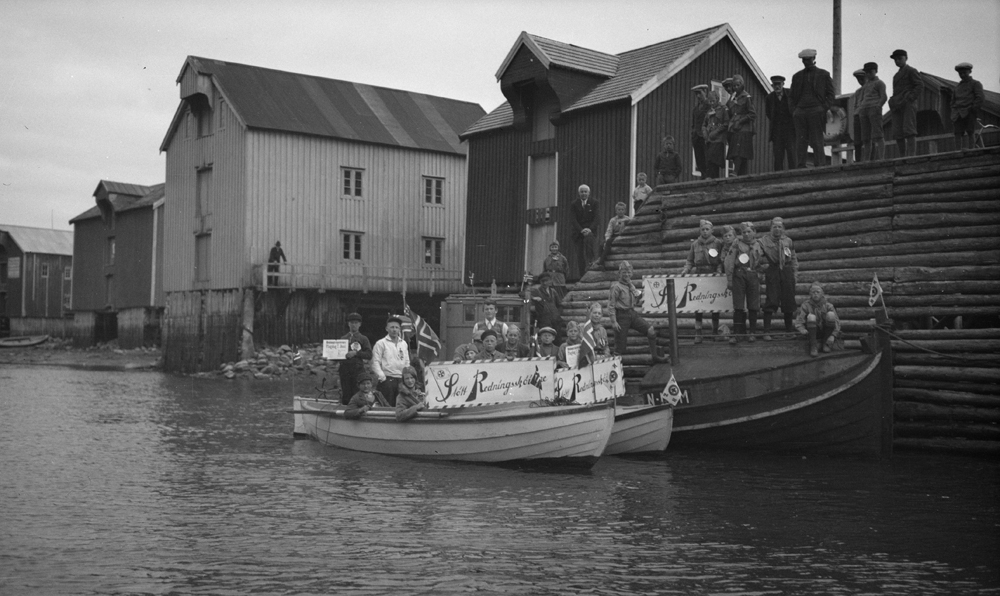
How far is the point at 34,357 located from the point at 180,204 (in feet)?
58.2

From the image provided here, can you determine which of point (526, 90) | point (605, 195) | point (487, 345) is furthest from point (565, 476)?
point (526, 90)

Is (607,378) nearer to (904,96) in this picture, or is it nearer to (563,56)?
(904,96)

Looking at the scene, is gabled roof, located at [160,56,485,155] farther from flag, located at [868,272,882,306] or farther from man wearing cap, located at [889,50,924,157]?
flag, located at [868,272,882,306]

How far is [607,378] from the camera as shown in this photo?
1714 centimetres

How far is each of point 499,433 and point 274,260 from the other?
2830 cm

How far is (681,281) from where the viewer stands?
19.9m

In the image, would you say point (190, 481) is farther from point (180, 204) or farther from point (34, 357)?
point (34, 357)

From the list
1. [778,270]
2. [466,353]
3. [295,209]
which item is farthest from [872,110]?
[295,209]

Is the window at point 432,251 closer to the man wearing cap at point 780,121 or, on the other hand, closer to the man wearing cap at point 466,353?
the man wearing cap at point 780,121

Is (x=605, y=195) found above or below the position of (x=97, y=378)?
above

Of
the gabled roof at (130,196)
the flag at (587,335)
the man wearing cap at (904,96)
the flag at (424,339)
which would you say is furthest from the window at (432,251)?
the flag at (587,335)

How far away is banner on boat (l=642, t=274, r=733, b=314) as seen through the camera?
1956cm

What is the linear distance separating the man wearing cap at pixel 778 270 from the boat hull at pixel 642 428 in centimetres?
265

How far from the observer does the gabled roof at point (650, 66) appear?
106 feet
